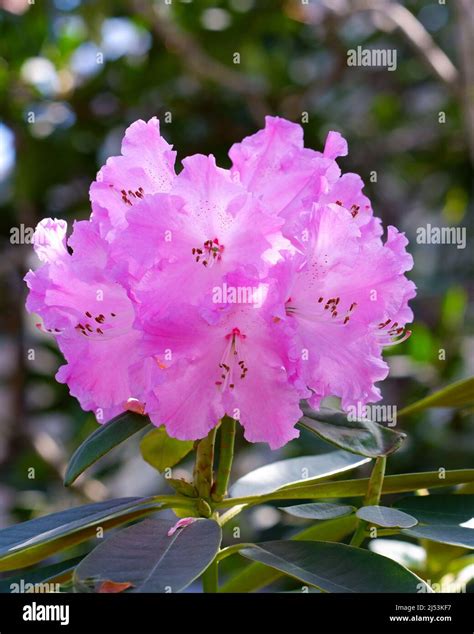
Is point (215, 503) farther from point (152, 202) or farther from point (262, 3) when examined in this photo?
point (262, 3)

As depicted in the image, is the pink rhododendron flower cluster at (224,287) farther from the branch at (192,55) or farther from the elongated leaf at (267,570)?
the branch at (192,55)

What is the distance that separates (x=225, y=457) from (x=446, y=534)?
0.61ft

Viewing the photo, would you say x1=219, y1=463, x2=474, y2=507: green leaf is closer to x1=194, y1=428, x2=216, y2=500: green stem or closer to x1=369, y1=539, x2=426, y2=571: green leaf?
x1=194, y1=428, x2=216, y2=500: green stem

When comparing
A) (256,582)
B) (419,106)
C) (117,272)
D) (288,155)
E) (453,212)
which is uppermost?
(419,106)

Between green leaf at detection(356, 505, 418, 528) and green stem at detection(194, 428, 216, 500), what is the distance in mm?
131

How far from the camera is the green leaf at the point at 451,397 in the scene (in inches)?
34.4

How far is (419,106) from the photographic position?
3430mm

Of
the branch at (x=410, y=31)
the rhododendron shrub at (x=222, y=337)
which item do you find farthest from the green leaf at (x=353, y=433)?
the branch at (x=410, y=31)

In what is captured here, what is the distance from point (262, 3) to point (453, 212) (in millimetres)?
864

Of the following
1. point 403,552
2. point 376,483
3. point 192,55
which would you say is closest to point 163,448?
point 376,483

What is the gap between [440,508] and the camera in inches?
30.8

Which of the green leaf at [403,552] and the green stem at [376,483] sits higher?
the green stem at [376,483]

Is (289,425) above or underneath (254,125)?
underneath

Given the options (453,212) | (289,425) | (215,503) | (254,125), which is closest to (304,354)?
(289,425)
